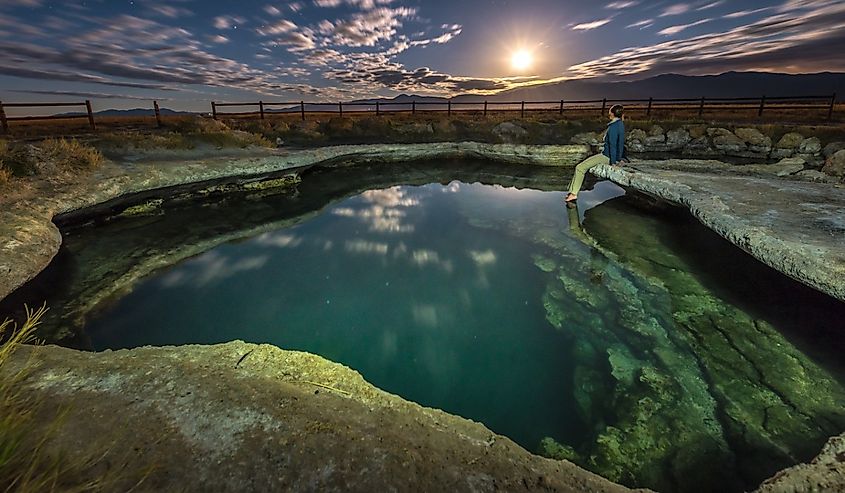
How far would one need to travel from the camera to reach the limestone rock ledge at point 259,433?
93.3 inches

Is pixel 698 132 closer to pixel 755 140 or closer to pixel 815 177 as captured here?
pixel 755 140

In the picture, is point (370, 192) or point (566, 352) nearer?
point (566, 352)

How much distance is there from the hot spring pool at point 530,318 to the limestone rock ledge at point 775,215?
0.95m

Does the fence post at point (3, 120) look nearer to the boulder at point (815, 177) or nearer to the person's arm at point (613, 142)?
the person's arm at point (613, 142)

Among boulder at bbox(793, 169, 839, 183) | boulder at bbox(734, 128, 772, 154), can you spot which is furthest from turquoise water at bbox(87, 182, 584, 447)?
boulder at bbox(734, 128, 772, 154)

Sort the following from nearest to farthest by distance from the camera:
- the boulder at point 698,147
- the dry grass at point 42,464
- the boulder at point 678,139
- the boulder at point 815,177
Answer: the dry grass at point 42,464, the boulder at point 815,177, the boulder at point 698,147, the boulder at point 678,139

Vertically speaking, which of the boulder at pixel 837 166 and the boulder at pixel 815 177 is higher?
the boulder at pixel 837 166

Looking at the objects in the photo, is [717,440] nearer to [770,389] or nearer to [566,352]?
[770,389]

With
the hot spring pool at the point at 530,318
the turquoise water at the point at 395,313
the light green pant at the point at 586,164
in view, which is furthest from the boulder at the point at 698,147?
the turquoise water at the point at 395,313

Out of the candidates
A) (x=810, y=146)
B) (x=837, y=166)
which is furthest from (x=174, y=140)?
(x=810, y=146)

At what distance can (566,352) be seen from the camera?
17.4 feet

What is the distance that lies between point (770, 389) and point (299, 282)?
733 centimetres

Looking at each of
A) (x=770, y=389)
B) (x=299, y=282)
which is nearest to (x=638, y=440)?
(x=770, y=389)

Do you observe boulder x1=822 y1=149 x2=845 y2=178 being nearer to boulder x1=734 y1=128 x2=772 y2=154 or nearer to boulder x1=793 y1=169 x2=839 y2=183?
boulder x1=793 y1=169 x2=839 y2=183
